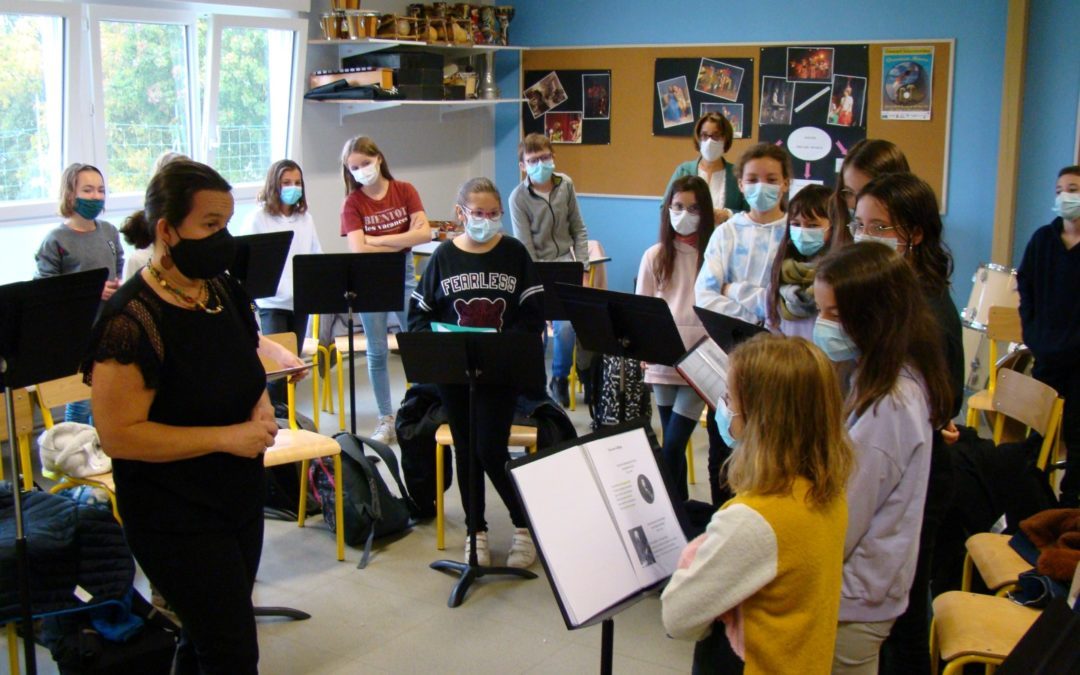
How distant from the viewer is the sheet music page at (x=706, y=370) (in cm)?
296

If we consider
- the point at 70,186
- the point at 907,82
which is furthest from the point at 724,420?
the point at 907,82

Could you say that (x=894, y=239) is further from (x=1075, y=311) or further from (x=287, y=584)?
(x=287, y=584)

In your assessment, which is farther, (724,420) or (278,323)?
(278,323)

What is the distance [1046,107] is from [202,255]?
217 inches

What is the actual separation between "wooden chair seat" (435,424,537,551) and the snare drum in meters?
2.49

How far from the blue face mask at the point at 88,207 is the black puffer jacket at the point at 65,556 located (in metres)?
1.97

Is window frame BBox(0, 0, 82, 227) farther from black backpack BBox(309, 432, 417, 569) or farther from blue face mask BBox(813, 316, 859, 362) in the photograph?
blue face mask BBox(813, 316, 859, 362)

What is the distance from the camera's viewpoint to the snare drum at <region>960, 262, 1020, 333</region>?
5.18 m

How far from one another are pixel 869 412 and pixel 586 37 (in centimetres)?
609

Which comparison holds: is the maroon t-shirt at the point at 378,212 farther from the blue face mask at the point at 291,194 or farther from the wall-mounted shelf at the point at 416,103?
the wall-mounted shelf at the point at 416,103

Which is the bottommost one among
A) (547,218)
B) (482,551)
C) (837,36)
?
(482,551)

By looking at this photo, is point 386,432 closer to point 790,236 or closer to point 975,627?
point 790,236

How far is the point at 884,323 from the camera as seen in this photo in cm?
204

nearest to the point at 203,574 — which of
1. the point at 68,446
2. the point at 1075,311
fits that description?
the point at 68,446
